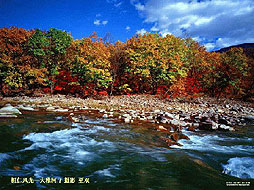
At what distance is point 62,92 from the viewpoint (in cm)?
1992

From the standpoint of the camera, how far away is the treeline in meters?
15.5

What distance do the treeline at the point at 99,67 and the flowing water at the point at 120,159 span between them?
447 inches

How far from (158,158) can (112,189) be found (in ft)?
5.10

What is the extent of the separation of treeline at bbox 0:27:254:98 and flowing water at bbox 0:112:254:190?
11343 mm

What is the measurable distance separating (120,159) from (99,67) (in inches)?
568

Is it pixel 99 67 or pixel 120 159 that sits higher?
pixel 99 67

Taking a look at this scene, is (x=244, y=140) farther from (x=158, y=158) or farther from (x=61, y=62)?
(x=61, y=62)

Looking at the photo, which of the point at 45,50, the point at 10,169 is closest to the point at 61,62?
the point at 45,50

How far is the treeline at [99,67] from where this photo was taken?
15.5 m

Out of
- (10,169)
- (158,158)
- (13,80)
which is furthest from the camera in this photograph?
(13,80)

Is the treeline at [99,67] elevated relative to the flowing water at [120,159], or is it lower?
elevated

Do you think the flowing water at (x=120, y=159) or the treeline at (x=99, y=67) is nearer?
the flowing water at (x=120, y=159)

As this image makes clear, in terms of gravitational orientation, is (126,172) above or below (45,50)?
below

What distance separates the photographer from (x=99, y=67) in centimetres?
1702
